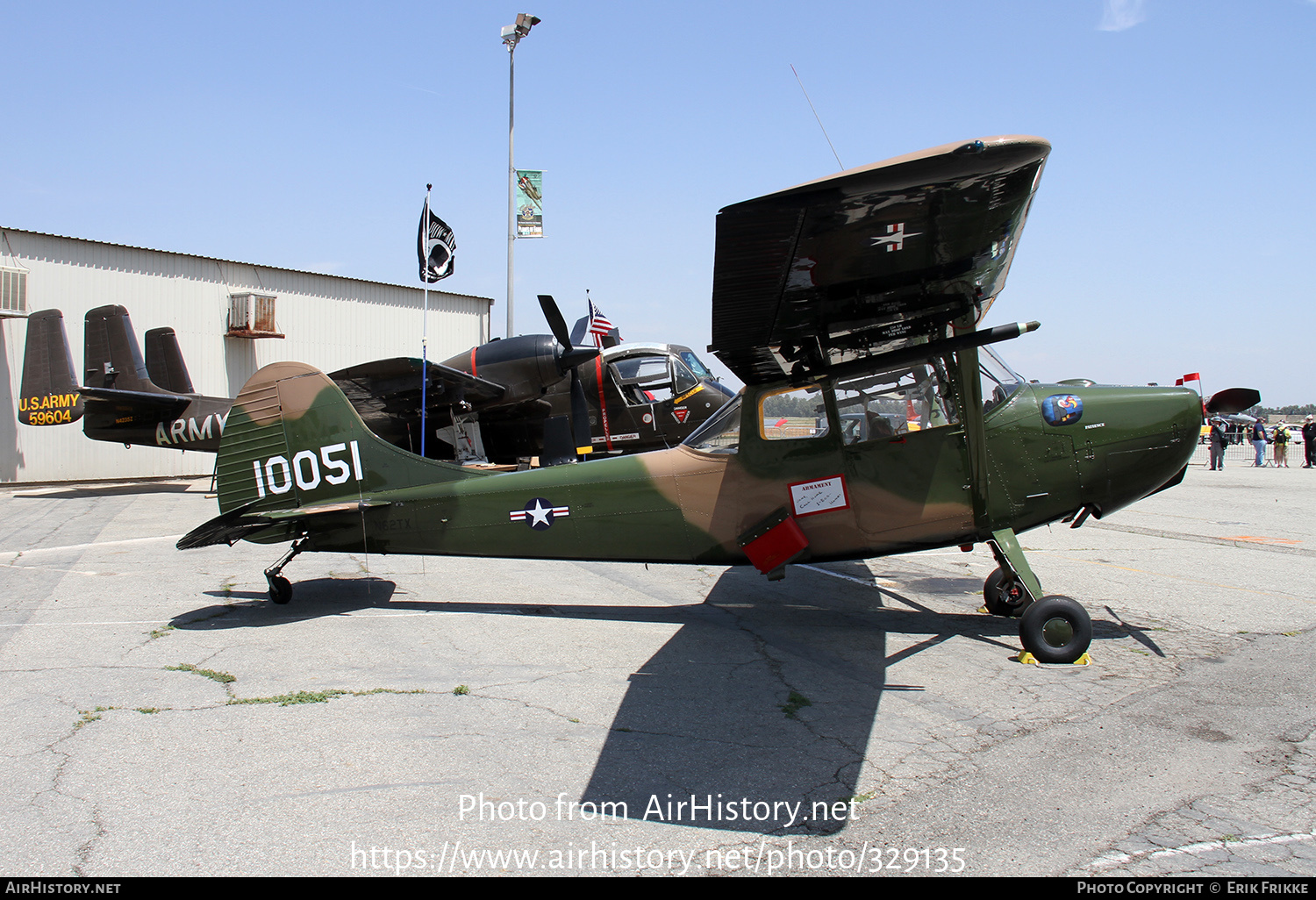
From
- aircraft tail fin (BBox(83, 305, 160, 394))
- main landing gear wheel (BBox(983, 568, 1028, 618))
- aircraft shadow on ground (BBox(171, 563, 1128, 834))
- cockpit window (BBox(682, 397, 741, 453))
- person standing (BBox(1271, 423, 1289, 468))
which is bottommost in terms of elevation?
aircraft shadow on ground (BBox(171, 563, 1128, 834))

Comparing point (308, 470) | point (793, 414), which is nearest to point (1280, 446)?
point (793, 414)

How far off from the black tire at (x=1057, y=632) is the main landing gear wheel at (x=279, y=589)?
20.8ft

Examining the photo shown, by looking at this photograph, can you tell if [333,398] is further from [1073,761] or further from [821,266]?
[1073,761]

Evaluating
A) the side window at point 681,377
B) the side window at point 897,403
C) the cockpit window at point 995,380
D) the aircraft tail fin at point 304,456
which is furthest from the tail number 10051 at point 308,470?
the side window at point 681,377

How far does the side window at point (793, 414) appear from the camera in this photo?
20.9 feet

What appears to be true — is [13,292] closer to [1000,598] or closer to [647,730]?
[647,730]

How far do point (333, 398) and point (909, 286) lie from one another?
5.35 metres

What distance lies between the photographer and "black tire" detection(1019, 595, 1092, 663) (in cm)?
550

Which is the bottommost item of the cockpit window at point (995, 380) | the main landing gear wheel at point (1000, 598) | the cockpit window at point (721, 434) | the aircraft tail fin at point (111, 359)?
the main landing gear wheel at point (1000, 598)

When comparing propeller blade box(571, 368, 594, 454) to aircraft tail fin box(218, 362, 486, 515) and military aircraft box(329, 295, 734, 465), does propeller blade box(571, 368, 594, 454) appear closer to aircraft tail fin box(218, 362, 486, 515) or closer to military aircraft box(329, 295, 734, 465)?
military aircraft box(329, 295, 734, 465)

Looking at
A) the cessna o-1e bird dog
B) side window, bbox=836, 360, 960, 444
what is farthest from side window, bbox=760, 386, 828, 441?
side window, bbox=836, 360, 960, 444

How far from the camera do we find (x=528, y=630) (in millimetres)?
6551

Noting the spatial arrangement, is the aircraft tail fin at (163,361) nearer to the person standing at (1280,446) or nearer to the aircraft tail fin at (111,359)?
the aircraft tail fin at (111,359)

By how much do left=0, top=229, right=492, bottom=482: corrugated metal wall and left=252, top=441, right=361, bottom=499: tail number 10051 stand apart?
1904 centimetres
